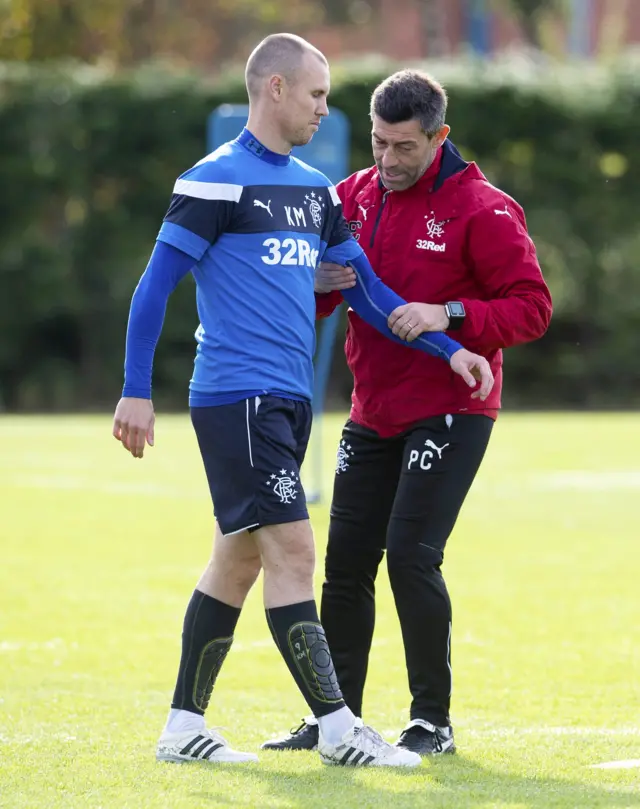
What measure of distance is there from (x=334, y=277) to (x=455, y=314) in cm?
41

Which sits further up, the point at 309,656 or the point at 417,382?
the point at 417,382

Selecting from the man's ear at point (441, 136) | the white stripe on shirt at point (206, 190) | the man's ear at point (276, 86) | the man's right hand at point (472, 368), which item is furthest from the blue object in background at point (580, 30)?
the white stripe on shirt at point (206, 190)

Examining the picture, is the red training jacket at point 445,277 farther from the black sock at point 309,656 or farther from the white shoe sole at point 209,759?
the white shoe sole at point 209,759

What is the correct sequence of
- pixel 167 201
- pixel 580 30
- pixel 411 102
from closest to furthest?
pixel 411 102, pixel 167 201, pixel 580 30

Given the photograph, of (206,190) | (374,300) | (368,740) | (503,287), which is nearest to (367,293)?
(374,300)

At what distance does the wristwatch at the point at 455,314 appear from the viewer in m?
5.11

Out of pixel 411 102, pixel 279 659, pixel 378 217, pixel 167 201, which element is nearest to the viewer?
pixel 411 102

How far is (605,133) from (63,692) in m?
20.1

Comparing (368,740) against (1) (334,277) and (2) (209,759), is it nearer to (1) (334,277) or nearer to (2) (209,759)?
(2) (209,759)

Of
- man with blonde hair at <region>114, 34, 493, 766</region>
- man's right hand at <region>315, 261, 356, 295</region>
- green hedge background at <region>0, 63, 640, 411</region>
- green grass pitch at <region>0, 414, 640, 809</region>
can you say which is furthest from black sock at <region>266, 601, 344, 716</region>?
green hedge background at <region>0, 63, 640, 411</region>

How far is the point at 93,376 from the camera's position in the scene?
81.1 feet

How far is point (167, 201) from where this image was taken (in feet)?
78.9

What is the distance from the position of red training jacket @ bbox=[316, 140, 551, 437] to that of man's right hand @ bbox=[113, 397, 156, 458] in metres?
0.95

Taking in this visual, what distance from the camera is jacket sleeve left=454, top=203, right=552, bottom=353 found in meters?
5.12
